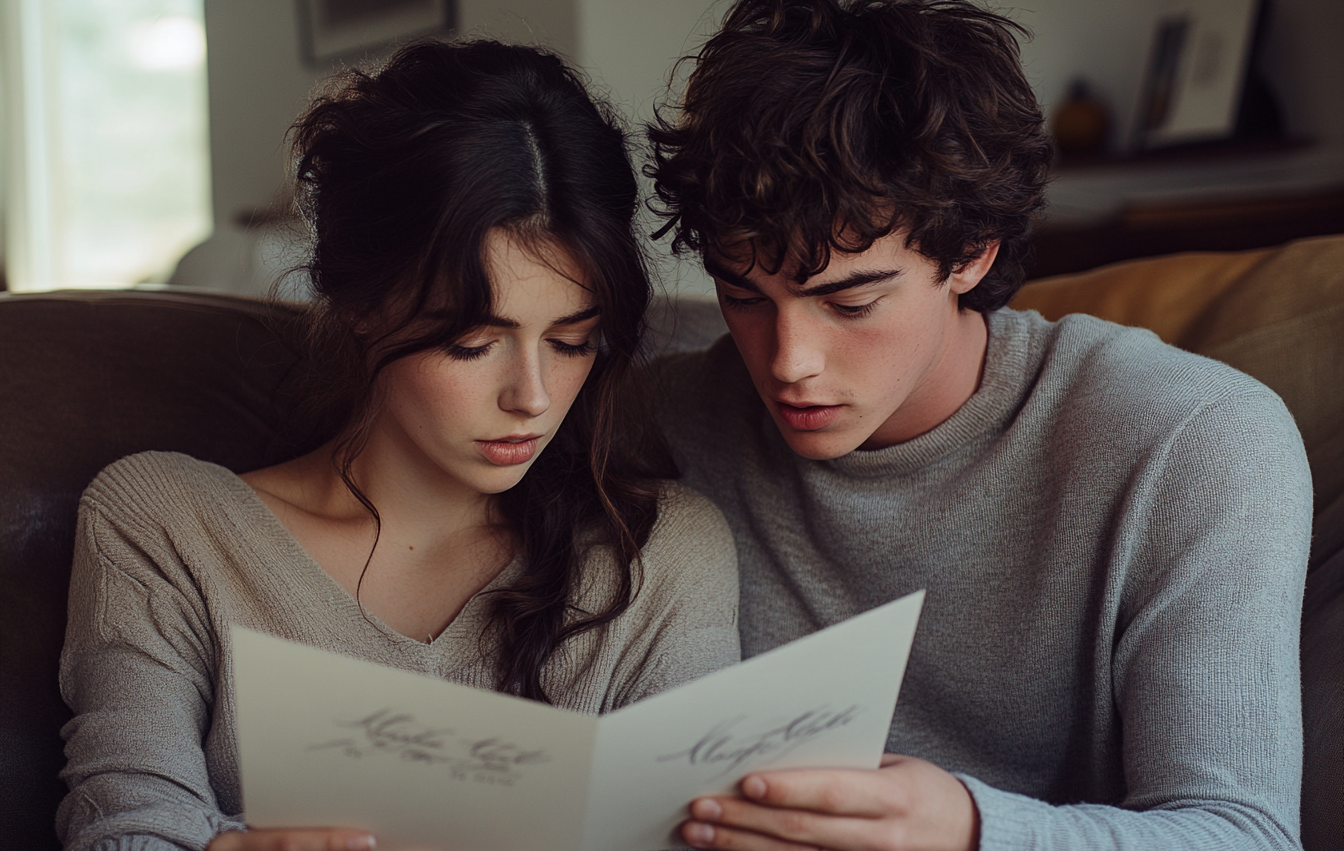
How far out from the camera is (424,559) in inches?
49.7

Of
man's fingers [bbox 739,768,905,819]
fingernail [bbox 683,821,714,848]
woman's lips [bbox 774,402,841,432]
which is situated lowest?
fingernail [bbox 683,821,714,848]

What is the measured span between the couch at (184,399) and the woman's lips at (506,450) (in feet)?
1.41

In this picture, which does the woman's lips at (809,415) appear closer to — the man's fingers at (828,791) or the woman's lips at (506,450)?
the woman's lips at (506,450)

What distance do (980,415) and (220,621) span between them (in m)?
0.83

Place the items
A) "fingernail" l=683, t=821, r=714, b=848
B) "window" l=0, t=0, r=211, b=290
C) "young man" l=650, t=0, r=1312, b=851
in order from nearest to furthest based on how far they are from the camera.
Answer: "fingernail" l=683, t=821, r=714, b=848 < "young man" l=650, t=0, r=1312, b=851 < "window" l=0, t=0, r=211, b=290

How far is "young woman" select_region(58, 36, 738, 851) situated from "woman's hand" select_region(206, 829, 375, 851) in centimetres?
19

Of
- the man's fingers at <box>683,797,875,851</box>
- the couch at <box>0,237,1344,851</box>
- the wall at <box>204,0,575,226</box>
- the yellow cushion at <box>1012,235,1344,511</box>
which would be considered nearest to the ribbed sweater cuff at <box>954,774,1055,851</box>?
the man's fingers at <box>683,797,875,851</box>

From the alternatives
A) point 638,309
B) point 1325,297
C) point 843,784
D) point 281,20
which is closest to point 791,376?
point 638,309

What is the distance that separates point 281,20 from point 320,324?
338 centimetres

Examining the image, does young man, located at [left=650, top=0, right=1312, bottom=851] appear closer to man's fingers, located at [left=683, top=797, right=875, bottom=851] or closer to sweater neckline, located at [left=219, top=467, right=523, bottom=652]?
man's fingers, located at [left=683, top=797, right=875, bottom=851]

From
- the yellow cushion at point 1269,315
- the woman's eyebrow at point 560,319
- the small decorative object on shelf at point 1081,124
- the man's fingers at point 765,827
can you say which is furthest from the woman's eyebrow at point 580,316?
the small decorative object on shelf at point 1081,124

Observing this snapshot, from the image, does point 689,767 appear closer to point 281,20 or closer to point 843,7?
point 843,7

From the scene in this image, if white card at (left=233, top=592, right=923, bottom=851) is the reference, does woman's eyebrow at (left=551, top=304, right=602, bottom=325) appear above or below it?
above

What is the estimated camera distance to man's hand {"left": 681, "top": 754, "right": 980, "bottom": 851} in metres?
0.79
